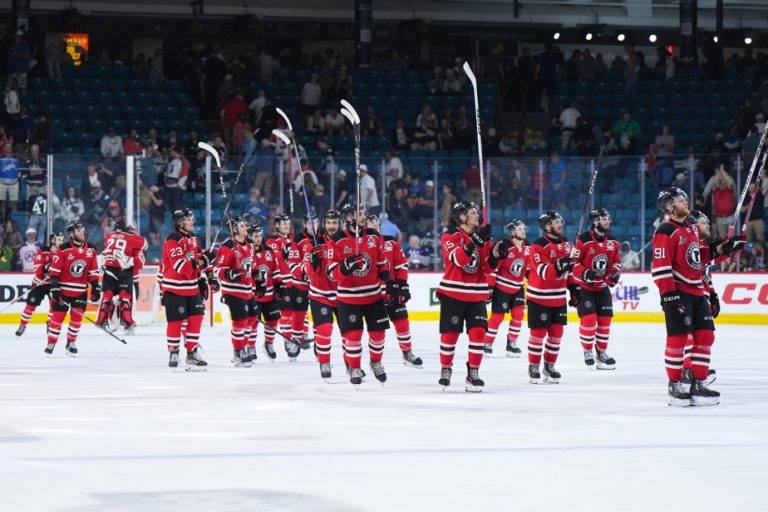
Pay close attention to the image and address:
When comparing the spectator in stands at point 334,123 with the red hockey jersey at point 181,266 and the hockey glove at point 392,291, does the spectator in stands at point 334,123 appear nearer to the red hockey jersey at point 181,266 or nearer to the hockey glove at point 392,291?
the red hockey jersey at point 181,266

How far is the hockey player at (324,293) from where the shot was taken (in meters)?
10.4

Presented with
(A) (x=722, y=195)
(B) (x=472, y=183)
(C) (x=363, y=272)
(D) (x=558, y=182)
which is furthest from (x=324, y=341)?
(A) (x=722, y=195)

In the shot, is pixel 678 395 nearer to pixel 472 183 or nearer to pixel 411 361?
pixel 411 361

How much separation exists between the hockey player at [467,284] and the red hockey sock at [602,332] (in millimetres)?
2402

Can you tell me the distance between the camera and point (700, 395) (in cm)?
875

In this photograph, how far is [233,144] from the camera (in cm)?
2152

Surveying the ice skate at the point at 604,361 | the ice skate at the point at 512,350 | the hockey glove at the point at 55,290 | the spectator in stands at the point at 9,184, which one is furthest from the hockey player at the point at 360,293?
the spectator in stands at the point at 9,184

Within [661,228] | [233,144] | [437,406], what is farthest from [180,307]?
[233,144]

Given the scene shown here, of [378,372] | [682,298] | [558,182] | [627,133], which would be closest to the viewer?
[682,298]

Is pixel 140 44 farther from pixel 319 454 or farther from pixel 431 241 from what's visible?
pixel 319 454

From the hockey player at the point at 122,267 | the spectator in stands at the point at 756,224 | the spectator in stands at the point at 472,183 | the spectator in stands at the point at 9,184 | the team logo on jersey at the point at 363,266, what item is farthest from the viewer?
the spectator in stands at the point at 472,183

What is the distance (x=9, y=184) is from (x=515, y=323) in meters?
7.52

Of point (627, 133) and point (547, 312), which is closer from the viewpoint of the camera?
point (547, 312)

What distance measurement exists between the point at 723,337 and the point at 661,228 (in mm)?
7082
